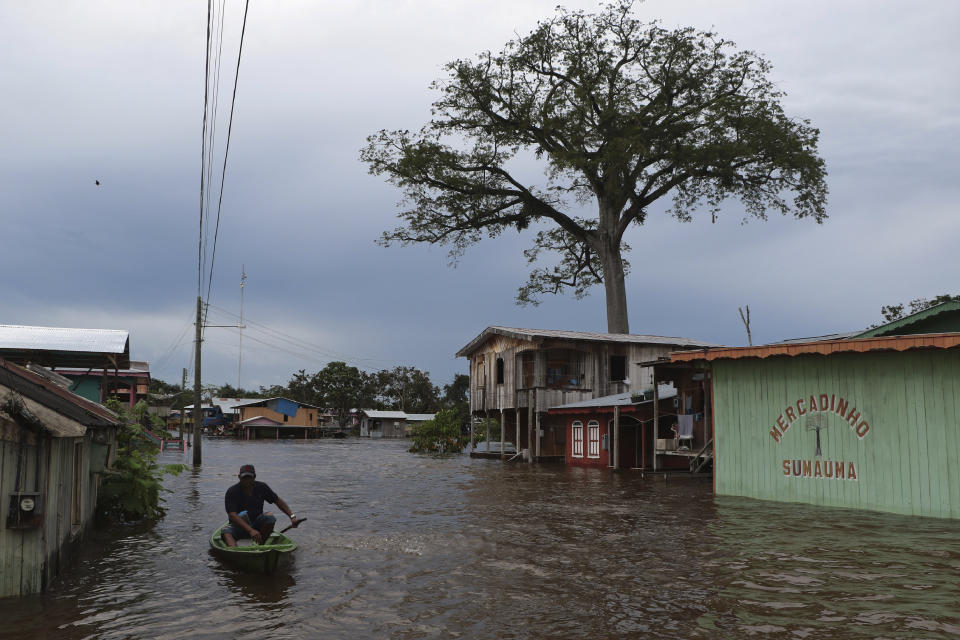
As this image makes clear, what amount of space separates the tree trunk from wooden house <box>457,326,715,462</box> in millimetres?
2882

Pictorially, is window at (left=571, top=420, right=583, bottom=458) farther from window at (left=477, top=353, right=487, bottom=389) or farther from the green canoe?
the green canoe

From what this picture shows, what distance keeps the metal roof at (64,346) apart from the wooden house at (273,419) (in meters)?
61.3

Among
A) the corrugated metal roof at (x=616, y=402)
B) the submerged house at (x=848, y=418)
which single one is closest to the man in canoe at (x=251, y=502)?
the submerged house at (x=848, y=418)

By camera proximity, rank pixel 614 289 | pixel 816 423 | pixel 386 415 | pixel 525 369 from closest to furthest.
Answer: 1. pixel 816 423
2. pixel 525 369
3. pixel 614 289
4. pixel 386 415

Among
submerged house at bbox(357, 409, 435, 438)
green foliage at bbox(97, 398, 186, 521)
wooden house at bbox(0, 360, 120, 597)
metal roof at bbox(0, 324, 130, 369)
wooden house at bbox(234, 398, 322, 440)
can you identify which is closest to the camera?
wooden house at bbox(0, 360, 120, 597)

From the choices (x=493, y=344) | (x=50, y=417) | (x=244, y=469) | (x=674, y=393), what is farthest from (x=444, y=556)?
(x=493, y=344)

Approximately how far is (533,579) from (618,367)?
30926 millimetres

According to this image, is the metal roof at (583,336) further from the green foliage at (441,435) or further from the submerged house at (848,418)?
the submerged house at (848,418)

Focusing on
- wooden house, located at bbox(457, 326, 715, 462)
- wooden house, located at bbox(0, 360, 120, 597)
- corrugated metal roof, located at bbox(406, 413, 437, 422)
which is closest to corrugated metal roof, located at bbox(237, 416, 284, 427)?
corrugated metal roof, located at bbox(406, 413, 437, 422)

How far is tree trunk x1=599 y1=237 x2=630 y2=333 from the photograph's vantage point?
145 ft

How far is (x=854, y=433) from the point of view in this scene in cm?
1658

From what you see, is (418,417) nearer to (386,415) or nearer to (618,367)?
(386,415)

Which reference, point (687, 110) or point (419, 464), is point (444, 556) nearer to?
point (419, 464)

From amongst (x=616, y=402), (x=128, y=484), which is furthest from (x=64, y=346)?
(x=616, y=402)
